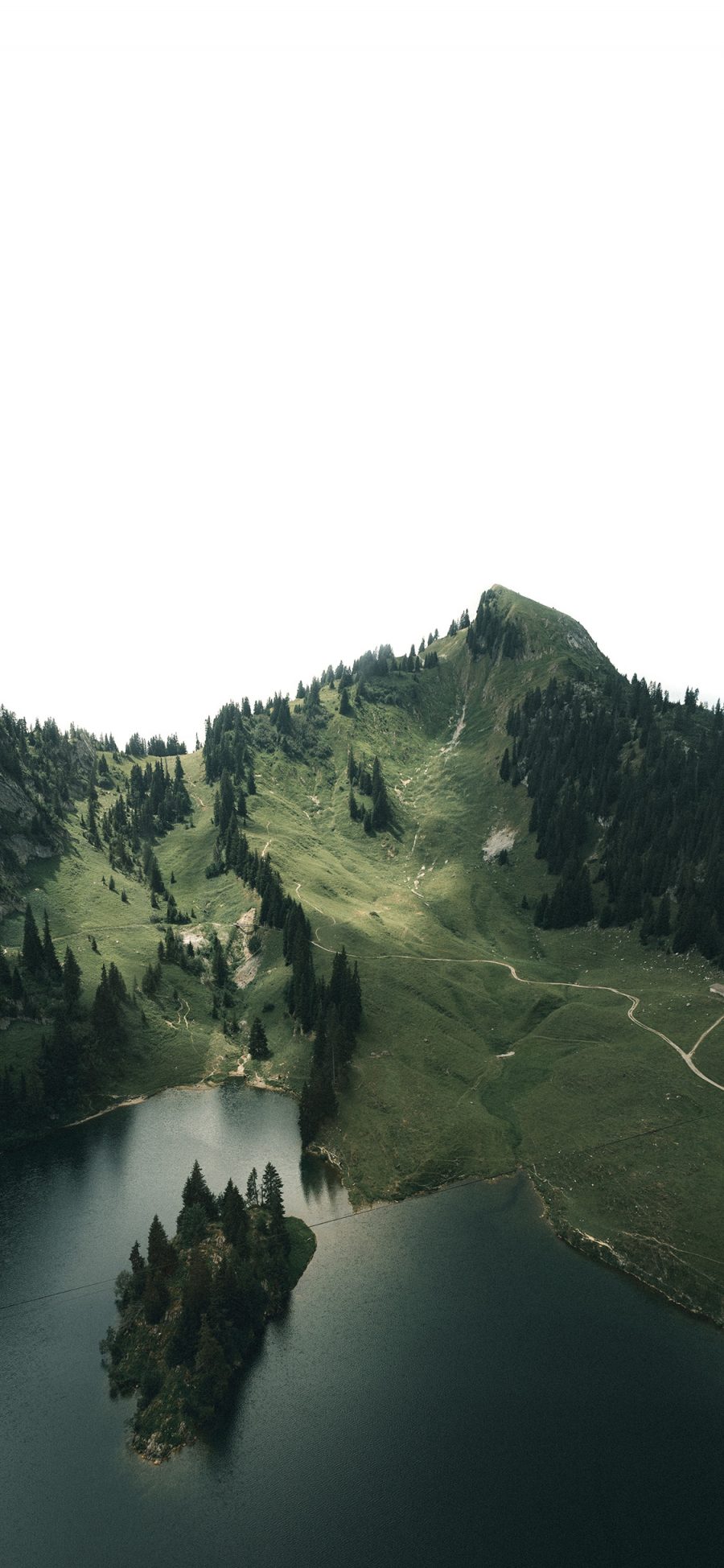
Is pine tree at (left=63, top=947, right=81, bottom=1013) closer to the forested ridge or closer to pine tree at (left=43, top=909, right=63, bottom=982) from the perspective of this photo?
pine tree at (left=43, top=909, right=63, bottom=982)

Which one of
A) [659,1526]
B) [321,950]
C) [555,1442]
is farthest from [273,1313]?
[321,950]

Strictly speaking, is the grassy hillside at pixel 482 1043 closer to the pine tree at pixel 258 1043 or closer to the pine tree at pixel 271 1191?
the pine tree at pixel 258 1043

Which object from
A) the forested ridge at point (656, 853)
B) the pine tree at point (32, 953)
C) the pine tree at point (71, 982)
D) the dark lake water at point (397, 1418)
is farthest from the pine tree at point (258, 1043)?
the forested ridge at point (656, 853)

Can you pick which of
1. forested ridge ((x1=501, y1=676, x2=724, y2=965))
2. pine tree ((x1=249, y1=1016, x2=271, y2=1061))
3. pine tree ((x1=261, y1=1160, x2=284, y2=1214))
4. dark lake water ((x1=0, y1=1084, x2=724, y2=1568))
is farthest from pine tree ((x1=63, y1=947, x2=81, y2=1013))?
forested ridge ((x1=501, y1=676, x2=724, y2=965))

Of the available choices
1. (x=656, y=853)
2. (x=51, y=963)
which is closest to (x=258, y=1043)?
(x=51, y=963)

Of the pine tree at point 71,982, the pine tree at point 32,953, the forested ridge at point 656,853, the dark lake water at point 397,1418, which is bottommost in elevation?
the dark lake water at point 397,1418

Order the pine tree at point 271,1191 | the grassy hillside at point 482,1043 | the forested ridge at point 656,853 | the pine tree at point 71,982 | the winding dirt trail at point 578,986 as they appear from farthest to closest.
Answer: the forested ridge at point 656,853 < the pine tree at point 71,982 < the winding dirt trail at point 578,986 < the grassy hillside at point 482,1043 < the pine tree at point 271,1191

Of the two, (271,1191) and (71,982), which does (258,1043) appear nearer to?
(71,982)
